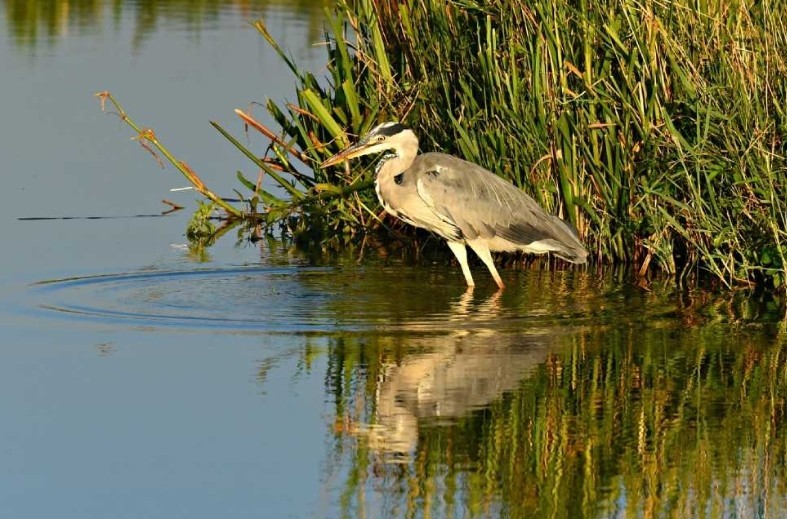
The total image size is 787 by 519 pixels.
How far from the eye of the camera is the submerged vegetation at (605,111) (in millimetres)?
8484

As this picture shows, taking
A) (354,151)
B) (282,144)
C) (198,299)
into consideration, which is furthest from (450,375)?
(282,144)

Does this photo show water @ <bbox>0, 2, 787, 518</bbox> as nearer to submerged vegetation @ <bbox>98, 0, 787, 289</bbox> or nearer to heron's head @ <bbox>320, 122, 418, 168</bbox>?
submerged vegetation @ <bbox>98, 0, 787, 289</bbox>

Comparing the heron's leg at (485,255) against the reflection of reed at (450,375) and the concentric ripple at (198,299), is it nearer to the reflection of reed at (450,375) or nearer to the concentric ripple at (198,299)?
the reflection of reed at (450,375)

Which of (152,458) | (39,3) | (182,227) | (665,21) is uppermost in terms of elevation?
(39,3)

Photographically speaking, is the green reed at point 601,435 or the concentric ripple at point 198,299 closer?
the green reed at point 601,435

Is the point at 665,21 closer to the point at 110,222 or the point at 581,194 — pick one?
the point at 581,194

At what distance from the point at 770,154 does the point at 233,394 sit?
3.03 meters

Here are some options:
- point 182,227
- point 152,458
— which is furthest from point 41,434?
point 182,227

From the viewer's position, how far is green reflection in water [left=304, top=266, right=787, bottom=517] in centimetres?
552

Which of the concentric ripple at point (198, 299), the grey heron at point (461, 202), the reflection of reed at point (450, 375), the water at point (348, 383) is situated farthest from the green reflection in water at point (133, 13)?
the reflection of reed at point (450, 375)

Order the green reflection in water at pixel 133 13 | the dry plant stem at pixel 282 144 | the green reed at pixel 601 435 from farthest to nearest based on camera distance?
1. the green reflection in water at pixel 133 13
2. the dry plant stem at pixel 282 144
3. the green reed at pixel 601 435

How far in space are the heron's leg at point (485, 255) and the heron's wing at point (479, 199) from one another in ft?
0.48

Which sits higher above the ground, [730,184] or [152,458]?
[730,184]

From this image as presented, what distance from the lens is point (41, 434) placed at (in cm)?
616
